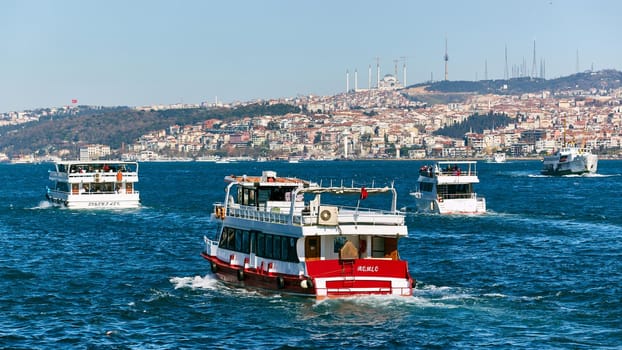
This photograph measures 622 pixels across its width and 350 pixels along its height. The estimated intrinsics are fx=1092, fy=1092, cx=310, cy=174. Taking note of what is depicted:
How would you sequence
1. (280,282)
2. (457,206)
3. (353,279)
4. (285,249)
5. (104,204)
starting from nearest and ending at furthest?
(353,279) → (280,282) → (285,249) → (457,206) → (104,204)

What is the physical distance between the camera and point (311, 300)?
34875 millimetres

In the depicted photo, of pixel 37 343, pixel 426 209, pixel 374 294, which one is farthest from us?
pixel 426 209

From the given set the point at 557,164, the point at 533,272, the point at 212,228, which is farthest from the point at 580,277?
the point at 557,164

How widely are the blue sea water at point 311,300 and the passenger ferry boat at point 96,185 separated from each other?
46.7 feet

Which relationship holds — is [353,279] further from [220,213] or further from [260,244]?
[220,213]

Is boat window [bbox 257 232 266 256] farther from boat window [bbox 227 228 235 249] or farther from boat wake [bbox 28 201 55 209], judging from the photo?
boat wake [bbox 28 201 55 209]

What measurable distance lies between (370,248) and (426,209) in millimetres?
41403

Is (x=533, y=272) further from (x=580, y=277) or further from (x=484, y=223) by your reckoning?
(x=484, y=223)

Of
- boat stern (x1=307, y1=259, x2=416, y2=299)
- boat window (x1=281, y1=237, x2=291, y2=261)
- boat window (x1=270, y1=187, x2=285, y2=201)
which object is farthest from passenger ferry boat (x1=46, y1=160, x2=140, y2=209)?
boat stern (x1=307, y1=259, x2=416, y2=299)

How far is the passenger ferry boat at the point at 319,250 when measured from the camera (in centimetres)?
3484

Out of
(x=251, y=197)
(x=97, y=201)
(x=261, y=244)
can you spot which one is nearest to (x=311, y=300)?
(x=261, y=244)

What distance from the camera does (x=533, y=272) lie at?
44375 mm

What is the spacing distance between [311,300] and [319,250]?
1.84 meters

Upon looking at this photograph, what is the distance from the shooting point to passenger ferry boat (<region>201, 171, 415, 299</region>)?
3484cm
